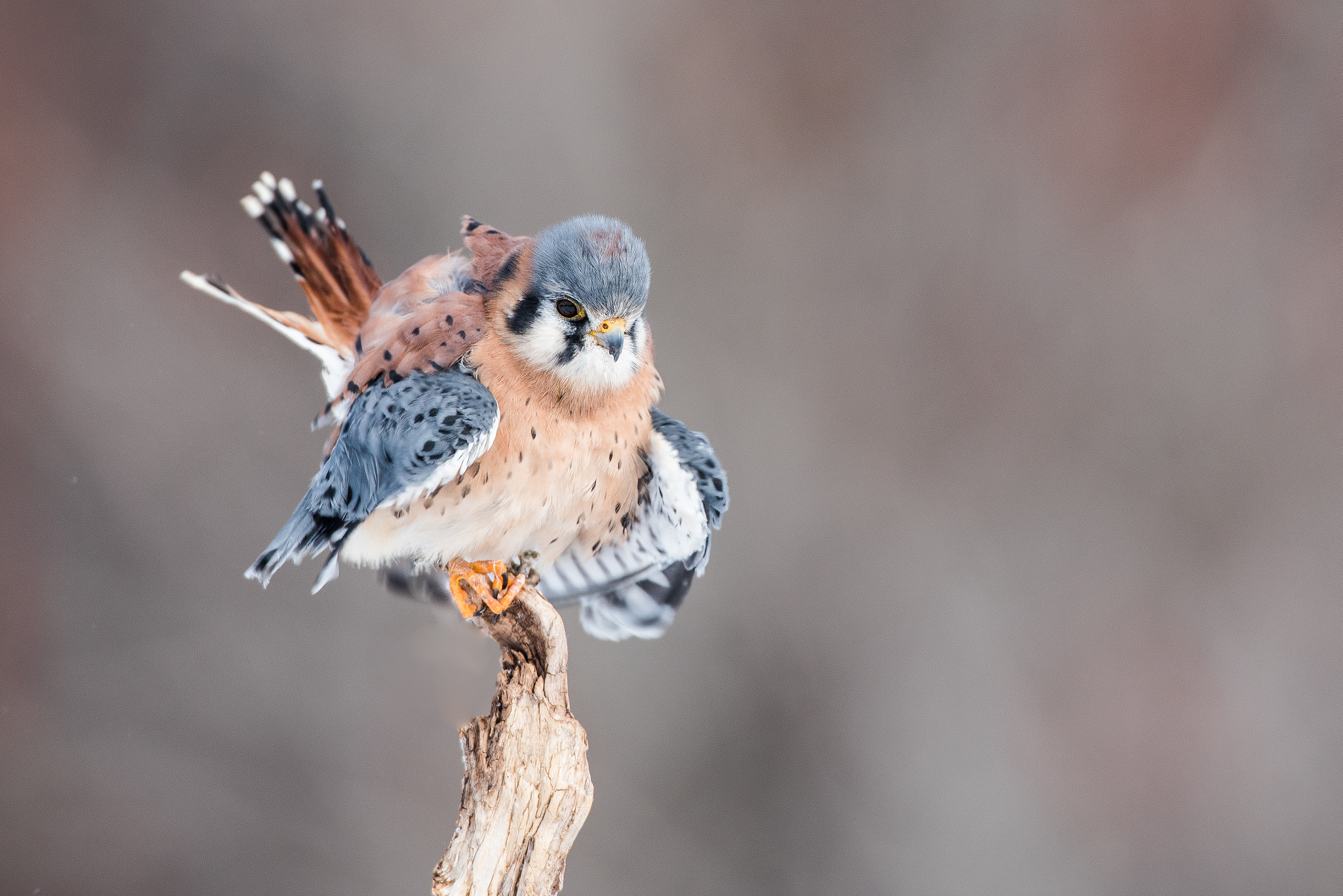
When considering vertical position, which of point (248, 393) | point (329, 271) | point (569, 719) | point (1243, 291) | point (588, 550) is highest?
point (1243, 291)

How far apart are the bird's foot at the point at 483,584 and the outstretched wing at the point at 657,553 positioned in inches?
6.8

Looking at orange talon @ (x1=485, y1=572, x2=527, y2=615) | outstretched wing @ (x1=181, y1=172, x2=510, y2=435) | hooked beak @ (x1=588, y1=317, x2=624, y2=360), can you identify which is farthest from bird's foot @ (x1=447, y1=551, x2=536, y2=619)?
hooked beak @ (x1=588, y1=317, x2=624, y2=360)

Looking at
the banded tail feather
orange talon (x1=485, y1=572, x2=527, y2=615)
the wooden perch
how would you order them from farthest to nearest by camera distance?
the banded tail feather → orange talon (x1=485, y1=572, x2=527, y2=615) → the wooden perch

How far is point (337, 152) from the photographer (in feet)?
7.48

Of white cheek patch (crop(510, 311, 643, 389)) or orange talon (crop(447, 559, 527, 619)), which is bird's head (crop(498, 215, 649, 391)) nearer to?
white cheek patch (crop(510, 311, 643, 389))

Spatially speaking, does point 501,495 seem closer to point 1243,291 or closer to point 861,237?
point 861,237

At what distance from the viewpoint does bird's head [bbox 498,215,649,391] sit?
119 cm

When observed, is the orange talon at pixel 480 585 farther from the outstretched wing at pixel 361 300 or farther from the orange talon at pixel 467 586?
the outstretched wing at pixel 361 300

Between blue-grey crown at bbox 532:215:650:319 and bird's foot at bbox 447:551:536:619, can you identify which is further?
bird's foot at bbox 447:551:536:619

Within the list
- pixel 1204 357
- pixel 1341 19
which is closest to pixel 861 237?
pixel 1204 357

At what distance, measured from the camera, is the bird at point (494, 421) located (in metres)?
1.21

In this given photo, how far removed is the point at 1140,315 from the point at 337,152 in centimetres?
211

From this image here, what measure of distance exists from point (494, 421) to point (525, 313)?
0.51ft

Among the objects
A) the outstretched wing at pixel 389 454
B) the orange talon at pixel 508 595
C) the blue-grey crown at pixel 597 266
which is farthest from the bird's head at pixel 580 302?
the orange talon at pixel 508 595
